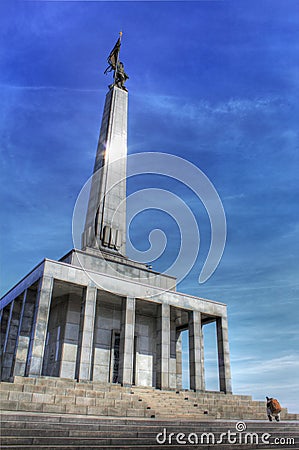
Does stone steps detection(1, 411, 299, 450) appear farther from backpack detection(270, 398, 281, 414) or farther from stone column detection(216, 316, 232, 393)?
stone column detection(216, 316, 232, 393)

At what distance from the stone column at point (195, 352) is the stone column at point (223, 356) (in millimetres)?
1912

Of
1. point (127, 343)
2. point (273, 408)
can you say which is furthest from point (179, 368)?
point (273, 408)

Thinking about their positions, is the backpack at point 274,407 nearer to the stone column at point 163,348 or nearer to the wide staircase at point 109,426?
the wide staircase at point 109,426

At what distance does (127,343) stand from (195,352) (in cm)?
563

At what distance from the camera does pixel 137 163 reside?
98.6ft

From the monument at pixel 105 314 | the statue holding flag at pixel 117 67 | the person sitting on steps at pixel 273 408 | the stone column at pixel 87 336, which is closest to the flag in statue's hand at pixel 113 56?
the statue holding flag at pixel 117 67

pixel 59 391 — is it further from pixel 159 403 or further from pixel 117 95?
pixel 117 95

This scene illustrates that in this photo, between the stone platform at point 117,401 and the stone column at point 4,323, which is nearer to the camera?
the stone platform at point 117,401

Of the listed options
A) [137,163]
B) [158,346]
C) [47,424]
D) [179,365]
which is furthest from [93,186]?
[47,424]

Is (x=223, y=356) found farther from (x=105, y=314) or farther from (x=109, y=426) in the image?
(x=109, y=426)

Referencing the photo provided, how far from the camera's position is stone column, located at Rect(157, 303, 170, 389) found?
2253cm

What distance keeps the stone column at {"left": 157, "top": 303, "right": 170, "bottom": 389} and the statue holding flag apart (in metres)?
21.7

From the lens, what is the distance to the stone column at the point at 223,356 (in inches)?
981

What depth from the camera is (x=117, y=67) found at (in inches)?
1391
